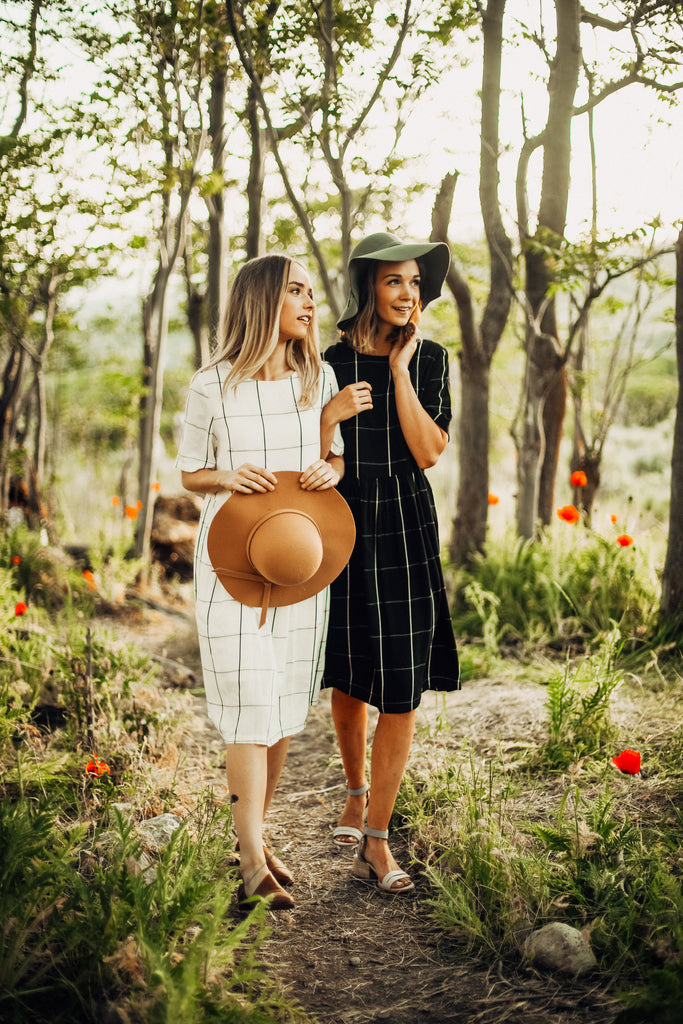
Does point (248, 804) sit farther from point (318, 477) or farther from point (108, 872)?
point (318, 477)

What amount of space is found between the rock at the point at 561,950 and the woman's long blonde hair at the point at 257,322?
1761 mm

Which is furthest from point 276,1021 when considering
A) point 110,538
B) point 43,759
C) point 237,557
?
point 110,538

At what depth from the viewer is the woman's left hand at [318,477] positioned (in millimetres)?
2424

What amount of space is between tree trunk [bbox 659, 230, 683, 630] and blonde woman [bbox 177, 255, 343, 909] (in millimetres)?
2474

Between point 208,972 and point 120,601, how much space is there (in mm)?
4811

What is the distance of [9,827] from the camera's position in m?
2.07

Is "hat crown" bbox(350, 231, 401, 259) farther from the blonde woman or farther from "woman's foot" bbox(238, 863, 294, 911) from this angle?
"woman's foot" bbox(238, 863, 294, 911)

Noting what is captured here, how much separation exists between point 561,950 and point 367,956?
581 millimetres

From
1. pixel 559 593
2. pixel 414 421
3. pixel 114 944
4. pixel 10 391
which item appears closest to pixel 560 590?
pixel 559 593

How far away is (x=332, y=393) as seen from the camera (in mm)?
2664

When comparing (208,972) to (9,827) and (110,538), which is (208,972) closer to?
(9,827)

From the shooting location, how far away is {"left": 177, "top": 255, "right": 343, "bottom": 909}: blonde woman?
2410mm

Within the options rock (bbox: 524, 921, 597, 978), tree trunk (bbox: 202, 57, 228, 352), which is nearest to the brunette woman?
rock (bbox: 524, 921, 597, 978)

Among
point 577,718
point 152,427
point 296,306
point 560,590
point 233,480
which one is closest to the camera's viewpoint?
point 233,480
